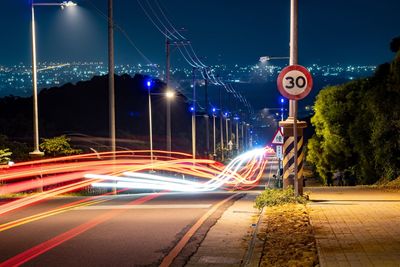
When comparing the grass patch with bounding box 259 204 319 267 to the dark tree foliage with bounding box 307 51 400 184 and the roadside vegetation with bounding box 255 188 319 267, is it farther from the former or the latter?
→ the dark tree foliage with bounding box 307 51 400 184

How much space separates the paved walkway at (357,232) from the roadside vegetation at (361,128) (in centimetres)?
1025

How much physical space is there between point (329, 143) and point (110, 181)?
11.8 m

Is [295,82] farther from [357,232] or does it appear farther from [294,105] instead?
[357,232]

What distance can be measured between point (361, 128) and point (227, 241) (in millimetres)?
21784

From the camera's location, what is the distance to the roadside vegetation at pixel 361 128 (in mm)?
26094

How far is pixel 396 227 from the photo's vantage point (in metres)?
11.1

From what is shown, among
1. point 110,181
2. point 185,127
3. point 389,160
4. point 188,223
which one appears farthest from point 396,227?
point 185,127

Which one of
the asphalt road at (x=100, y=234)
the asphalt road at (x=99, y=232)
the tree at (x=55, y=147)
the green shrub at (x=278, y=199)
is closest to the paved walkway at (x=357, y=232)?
the green shrub at (x=278, y=199)

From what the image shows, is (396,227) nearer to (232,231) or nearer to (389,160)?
(232,231)

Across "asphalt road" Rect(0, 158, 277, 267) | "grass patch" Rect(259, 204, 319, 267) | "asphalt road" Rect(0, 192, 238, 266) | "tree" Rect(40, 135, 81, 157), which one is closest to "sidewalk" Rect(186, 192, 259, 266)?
"asphalt road" Rect(0, 158, 277, 267)

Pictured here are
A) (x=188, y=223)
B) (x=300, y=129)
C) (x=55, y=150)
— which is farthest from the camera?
(x=55, y=150)

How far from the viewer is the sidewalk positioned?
30.6 ft

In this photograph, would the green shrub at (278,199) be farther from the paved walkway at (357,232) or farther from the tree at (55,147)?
the tree at (55,147)

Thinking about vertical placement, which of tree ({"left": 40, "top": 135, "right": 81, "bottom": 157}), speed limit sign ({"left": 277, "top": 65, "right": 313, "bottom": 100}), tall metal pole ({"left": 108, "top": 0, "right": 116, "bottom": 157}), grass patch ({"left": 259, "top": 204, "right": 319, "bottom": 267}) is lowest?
grass patch ({"left": 259, "top": 204, "right": 319, "bottom": 267})
